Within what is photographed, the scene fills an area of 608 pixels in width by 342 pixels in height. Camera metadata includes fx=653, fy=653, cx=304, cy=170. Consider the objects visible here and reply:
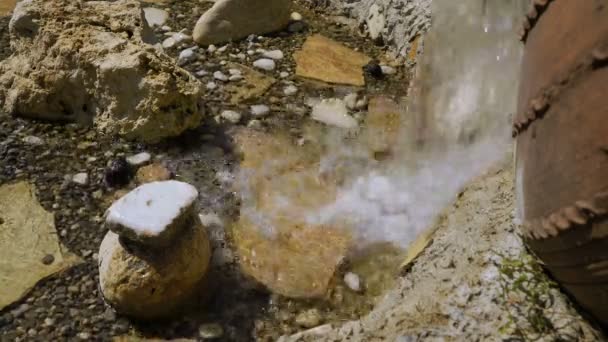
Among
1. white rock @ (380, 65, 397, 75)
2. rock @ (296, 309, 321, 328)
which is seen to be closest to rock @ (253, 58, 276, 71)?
white rock @ (380, 65, 397, 75)

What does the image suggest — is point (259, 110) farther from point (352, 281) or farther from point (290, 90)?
point (352, 281)

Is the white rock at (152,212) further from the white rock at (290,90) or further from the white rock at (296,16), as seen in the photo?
the white rock at (296,16)

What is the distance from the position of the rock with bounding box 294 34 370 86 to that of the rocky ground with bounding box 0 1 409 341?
0.06m

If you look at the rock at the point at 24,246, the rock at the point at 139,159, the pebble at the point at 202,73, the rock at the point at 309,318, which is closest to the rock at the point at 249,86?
the pebble at the point at 202,73

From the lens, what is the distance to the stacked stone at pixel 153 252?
2213mm

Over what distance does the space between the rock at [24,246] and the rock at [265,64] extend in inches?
55.6

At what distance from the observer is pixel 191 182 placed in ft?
9.70

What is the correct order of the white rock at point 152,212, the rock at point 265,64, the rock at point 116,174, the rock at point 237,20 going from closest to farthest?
the white rock at point 152,212 → the rock at point 116,174 → the rock at point 265,64 → the rock at point 237,20

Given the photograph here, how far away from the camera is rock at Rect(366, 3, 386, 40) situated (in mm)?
3893

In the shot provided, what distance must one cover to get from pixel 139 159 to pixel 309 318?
3.79 ft

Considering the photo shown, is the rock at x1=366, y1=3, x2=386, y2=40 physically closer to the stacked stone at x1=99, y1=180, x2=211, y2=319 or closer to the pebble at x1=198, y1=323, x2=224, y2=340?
the stacked stone at x1=99, y1=180, x2=211, y2=319

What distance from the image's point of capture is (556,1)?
1.59 metres

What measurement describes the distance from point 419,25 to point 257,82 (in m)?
0.95

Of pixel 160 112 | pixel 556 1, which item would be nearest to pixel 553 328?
pixel 556 1
